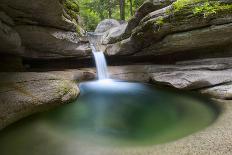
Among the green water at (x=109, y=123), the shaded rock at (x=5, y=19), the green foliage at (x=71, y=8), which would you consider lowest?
the green water at (x=109, y=123)

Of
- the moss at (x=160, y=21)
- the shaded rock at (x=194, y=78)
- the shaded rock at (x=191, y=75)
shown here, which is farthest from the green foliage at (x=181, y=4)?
the shaded rock at (x=194, y=78)

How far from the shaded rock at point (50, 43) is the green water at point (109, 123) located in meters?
2.98

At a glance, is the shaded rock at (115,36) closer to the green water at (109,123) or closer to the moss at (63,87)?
the green water at (109,123)

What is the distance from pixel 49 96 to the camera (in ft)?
27.9

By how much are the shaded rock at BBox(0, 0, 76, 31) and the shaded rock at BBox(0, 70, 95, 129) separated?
2.33 meters

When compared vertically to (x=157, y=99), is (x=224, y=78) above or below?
above

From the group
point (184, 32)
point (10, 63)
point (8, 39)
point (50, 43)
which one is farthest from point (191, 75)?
point (10, 63)

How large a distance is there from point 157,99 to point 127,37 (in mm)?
5401

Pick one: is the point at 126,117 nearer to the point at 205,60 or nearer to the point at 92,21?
the point at 205,60

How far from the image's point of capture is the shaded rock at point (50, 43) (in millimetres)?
10163

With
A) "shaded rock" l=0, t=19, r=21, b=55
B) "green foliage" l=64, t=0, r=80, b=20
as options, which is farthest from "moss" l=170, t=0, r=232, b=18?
"shaded rock" l=0, t=19, r=21, b=55

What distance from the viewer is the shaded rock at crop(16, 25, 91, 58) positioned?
10163 millimetres

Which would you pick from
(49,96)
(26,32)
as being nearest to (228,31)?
(49,96)

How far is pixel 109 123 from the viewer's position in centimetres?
739
